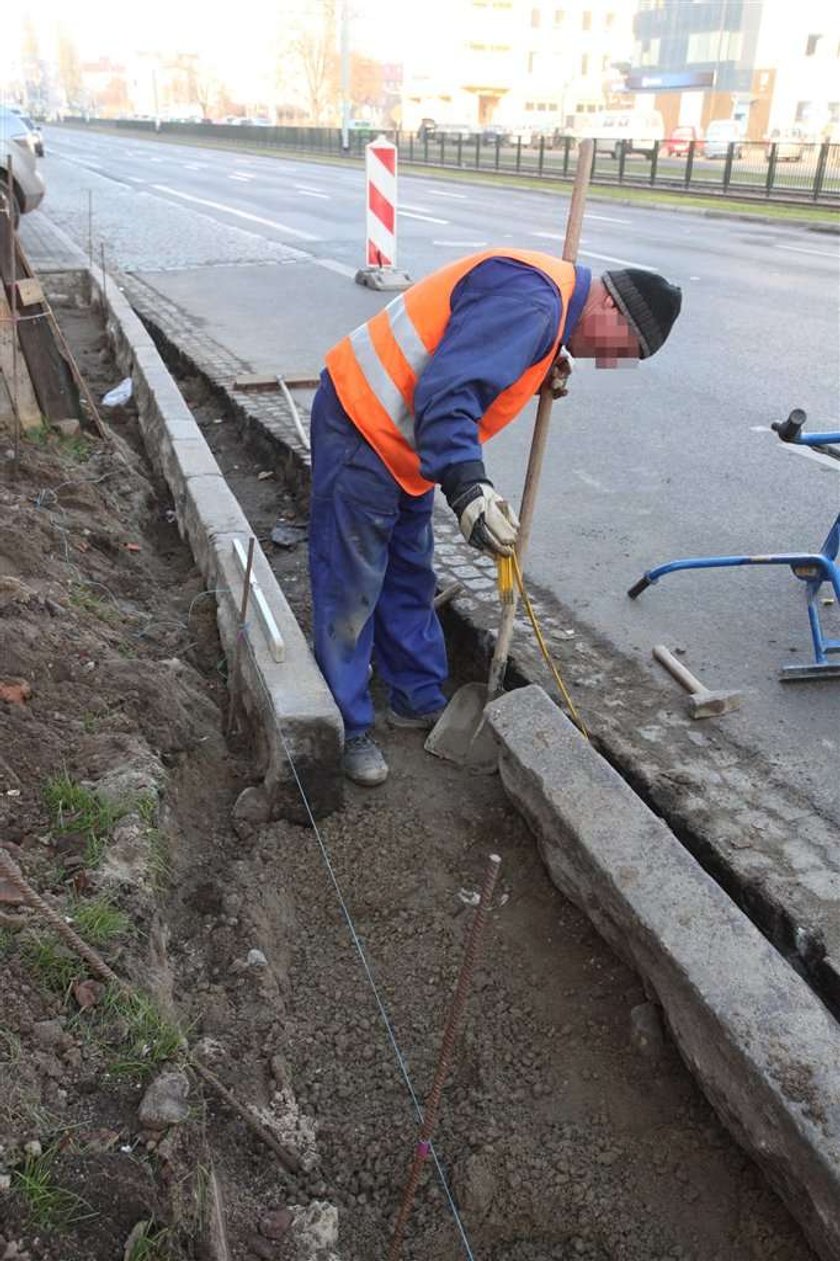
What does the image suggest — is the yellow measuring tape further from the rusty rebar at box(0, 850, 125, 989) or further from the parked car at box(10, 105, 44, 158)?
the parked car at box(10, 105, 44, 158)

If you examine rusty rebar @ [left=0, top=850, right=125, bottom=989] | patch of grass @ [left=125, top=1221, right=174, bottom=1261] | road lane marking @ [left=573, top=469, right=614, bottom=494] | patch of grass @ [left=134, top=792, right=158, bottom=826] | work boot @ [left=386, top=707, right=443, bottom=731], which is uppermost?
rusty rebar @ [left=0, top=850, right=125, bottom=989]

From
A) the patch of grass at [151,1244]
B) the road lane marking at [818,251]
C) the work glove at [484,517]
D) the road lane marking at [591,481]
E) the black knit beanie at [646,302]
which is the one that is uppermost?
the black knit beanie at [646,302]

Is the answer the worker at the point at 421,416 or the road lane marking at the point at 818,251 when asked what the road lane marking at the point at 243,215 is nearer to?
the road lane marking at the point at 818,251

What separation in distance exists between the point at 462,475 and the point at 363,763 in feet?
3.75

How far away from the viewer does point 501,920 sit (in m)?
2.86

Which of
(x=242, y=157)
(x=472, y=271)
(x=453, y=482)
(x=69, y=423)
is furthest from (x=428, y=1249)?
(x=242, y=157)

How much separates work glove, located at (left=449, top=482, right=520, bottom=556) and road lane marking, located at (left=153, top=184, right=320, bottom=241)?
42.7 ft

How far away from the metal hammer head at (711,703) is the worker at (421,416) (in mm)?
947

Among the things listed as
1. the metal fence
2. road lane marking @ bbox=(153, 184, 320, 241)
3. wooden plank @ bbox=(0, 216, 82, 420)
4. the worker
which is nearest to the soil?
the worker

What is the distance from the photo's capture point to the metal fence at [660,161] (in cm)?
2144

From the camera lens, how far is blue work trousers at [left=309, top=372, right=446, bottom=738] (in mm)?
3090

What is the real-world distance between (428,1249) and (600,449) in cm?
474

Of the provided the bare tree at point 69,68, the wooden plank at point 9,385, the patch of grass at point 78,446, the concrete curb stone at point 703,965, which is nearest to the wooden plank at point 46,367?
the wooden plank at point 9,385

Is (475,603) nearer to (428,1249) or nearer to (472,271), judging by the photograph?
(472,271)
